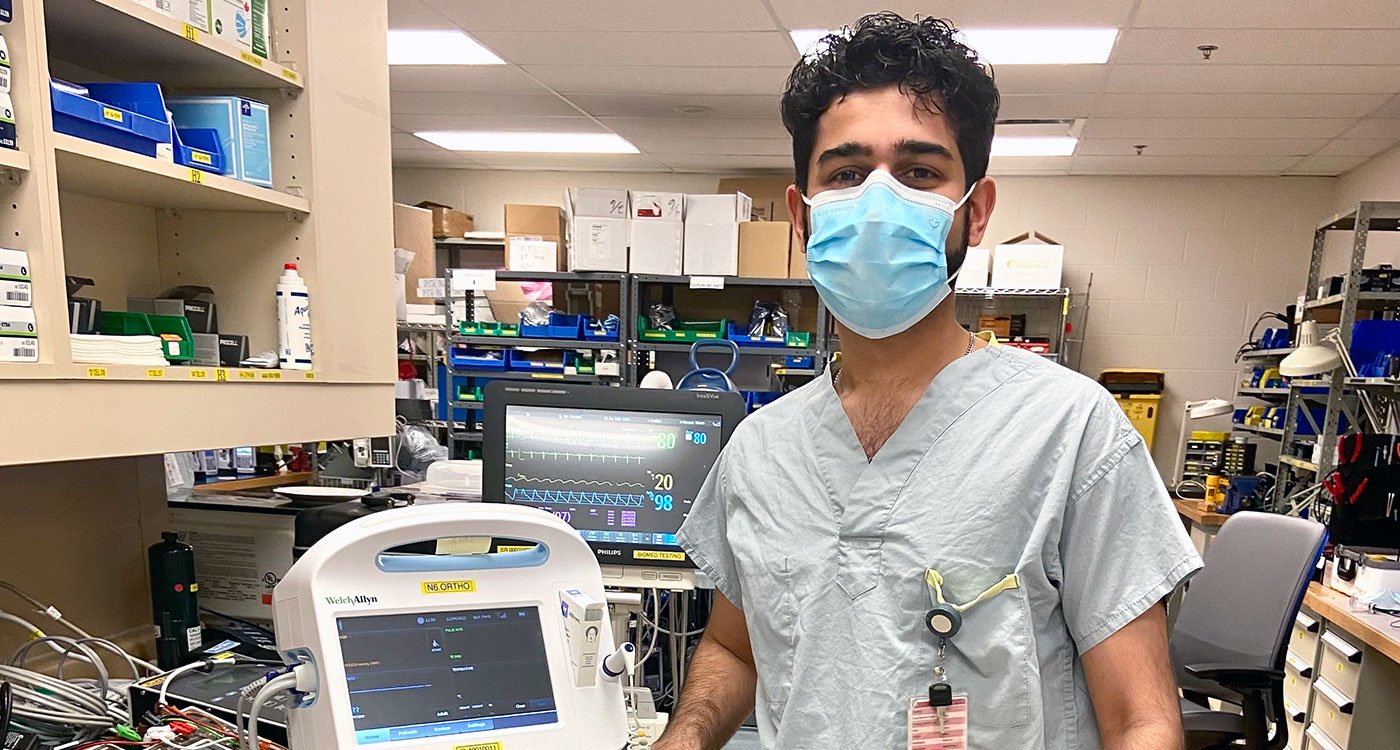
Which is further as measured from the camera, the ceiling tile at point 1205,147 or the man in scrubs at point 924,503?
the ceiling tile at point 1205,147

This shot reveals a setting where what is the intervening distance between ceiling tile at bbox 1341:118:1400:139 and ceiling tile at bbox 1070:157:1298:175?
51 cm

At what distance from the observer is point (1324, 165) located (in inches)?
192

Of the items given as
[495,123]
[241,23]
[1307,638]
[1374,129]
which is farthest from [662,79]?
[1374,129]

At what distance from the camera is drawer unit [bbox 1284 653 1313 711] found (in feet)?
8.52

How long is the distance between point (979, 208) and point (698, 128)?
398cm

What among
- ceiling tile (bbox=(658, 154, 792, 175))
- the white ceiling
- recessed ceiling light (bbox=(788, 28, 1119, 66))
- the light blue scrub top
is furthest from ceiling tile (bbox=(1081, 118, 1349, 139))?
the light blue scrub top

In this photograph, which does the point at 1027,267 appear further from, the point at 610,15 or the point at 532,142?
the point at 532,142

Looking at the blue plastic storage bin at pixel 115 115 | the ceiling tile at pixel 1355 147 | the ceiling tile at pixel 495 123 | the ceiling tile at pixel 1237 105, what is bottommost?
the blue plastic storage bin at pixel 115 115

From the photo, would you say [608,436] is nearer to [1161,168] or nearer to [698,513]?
[698,513]

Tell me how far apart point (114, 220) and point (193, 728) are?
103 cm

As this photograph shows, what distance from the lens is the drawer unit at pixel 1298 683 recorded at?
2.60 meters

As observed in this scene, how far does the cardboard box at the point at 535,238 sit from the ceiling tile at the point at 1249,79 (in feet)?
9.83

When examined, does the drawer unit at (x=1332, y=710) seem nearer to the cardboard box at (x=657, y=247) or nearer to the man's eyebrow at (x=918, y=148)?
the man's eyebrow at (x=918, y=148)

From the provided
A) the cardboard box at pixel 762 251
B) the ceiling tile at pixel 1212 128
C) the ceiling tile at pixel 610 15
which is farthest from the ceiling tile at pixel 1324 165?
the ceiling tile at pixel 610 15
